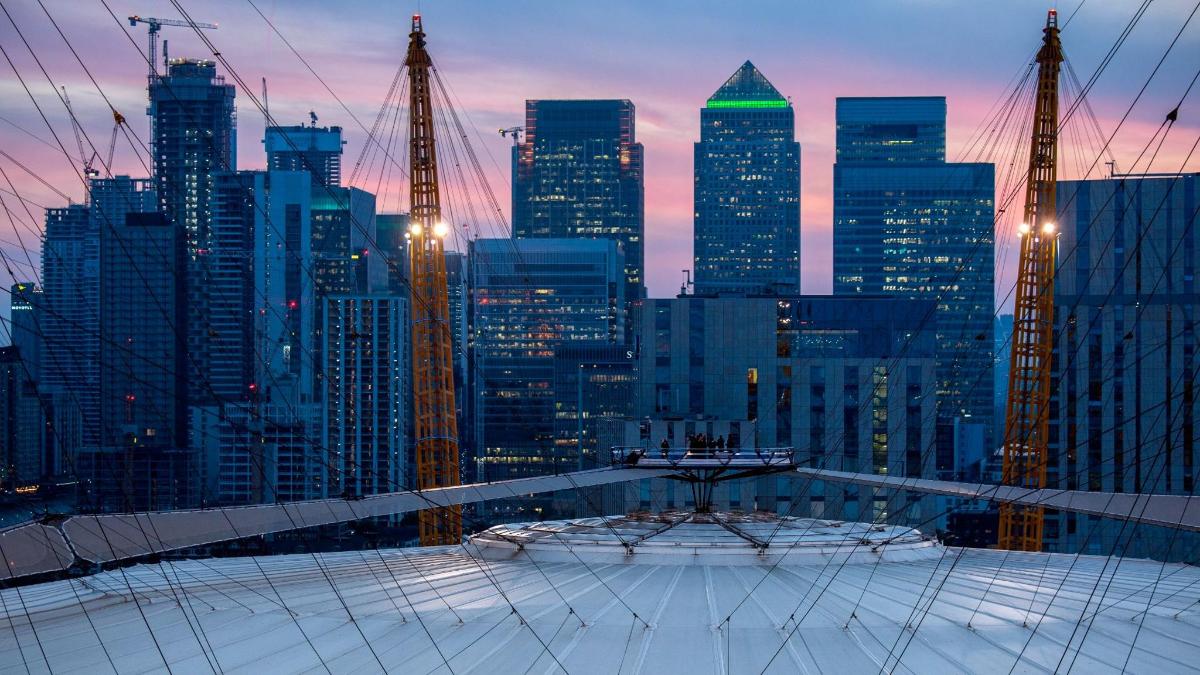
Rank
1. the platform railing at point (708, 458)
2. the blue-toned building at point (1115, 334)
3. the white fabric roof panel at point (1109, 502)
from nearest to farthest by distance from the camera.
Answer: the white fabric roof panel at point (1109, 502), the platform railing at point (708, 458), the blue-toned building at point (1115, 334)

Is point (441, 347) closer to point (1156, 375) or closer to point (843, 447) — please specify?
point (843, 447)

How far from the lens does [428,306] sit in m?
85.5

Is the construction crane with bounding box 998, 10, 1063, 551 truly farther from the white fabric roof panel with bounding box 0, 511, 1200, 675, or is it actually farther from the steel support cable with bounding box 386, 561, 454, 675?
the steel support cable with bounding box 386, 561, 454, 675

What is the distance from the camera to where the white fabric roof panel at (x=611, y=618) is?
2692cm

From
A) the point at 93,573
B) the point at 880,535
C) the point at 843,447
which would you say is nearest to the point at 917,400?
the point at 843,447

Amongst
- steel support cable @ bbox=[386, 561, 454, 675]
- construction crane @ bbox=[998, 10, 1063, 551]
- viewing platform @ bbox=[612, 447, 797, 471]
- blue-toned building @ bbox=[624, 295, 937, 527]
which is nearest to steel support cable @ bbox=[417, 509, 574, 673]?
steel support cable @ bbox=[386, 561, 454, 675]

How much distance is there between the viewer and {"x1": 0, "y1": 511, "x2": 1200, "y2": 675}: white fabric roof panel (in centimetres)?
2692

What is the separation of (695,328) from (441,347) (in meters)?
24.9

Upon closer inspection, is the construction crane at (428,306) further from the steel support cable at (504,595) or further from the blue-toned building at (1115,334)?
the blue-toned building at (1115,334)

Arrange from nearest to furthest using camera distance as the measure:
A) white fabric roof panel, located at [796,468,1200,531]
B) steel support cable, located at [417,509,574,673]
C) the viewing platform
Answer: white fabric roof panel, located at [796,468,1200,531]
steel support cable, located at [417,509,574,673]
the viewing platform

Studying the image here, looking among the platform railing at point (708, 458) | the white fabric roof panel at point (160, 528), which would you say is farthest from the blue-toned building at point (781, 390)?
the white fabric roof panel at point (160, 528)

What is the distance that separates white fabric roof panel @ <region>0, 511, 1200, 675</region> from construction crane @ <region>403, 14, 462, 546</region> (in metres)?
48.6

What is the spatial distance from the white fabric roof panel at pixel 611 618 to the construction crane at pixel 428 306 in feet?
159

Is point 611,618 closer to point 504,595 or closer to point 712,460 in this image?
point 504,595
